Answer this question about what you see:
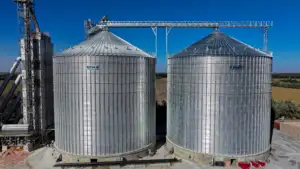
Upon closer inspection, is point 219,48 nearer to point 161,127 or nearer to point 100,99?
point 100,99

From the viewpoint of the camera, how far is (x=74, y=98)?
93.2 ft

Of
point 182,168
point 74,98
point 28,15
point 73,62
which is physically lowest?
point 182,168

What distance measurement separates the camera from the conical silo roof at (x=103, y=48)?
1123 inches

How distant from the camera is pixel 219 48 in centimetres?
2952

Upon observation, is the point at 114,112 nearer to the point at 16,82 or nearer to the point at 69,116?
the point at 69,116

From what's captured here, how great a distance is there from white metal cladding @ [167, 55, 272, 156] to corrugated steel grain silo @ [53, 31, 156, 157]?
24.0ft

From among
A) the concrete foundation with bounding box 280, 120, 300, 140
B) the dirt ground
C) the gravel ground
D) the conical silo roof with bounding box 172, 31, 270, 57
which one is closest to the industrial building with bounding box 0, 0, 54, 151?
the gravel ground

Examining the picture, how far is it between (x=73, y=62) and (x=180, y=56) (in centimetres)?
1581

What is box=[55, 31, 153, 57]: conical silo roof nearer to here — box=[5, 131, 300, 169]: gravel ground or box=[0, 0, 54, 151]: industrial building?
box=[0, 0, 54, 151]: industrial building

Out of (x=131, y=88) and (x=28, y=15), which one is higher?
(x=28, y=15)

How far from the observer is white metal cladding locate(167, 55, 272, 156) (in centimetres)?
2794

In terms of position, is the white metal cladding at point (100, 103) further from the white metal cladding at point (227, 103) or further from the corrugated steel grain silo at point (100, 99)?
the white metal cladding at point (227, 103)

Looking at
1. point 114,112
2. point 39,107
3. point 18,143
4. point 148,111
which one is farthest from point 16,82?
point 148,111

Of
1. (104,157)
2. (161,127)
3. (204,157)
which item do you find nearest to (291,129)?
(204,157)
